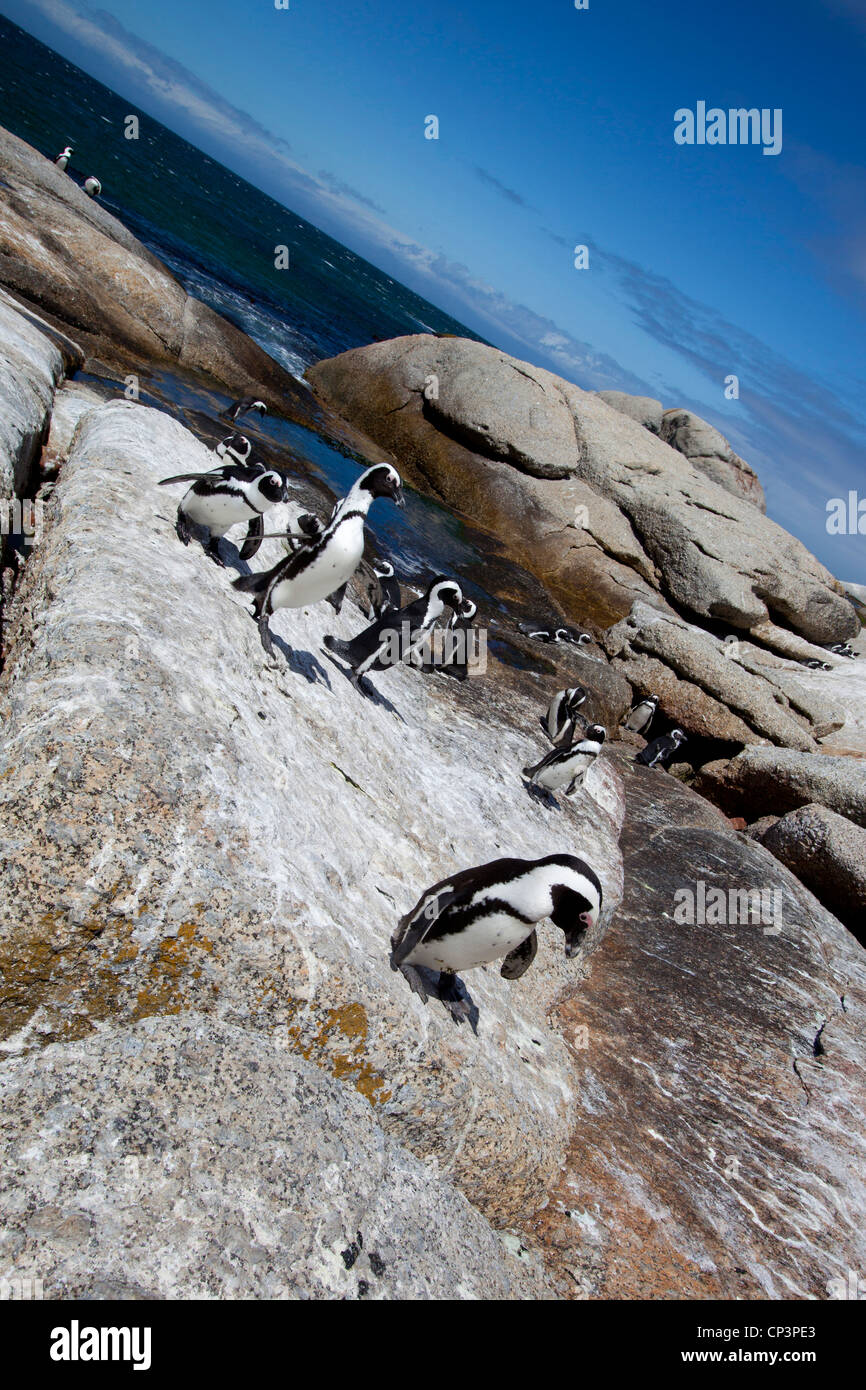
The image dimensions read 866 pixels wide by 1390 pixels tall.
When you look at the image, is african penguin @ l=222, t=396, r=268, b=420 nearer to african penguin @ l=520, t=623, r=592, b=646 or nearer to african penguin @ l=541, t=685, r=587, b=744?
african penguin @ l=520, t=623, r=592, b=646

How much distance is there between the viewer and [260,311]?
36.8m

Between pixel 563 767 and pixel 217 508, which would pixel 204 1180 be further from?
pixel 563 767

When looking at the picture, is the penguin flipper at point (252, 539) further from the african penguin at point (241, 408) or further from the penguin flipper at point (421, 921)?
the african penguin at point (241, 408)

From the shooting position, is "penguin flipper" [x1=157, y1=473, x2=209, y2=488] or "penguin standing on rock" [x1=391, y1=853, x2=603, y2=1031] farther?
"penguin flipper" [x1=157, y1=473, x2=209, y2=488]

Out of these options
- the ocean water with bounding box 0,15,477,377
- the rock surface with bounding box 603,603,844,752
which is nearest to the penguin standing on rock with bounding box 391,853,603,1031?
the rock surface with bounding box 603,603,844,752

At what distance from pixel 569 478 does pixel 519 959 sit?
21239 millimetres

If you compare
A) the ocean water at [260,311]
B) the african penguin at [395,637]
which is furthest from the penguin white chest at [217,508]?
the ocean water at [260,311]

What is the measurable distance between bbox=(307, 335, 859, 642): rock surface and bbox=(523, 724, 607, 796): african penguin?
11.9 m

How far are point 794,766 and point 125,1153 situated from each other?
44.7ft

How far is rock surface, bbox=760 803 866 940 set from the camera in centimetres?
1105

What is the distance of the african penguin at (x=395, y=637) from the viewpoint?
6.91m

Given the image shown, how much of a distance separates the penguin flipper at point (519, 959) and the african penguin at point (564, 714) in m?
5.33
